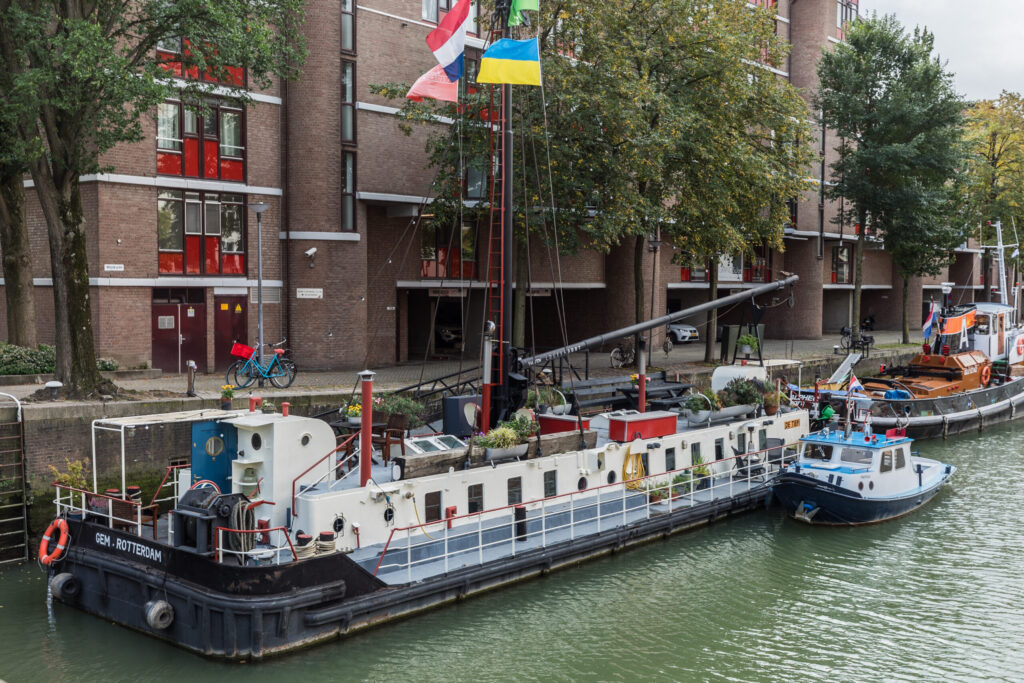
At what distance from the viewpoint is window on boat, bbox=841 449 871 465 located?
23969 mm

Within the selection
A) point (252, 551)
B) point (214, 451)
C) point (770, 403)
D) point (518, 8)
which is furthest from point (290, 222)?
point (252, 551)

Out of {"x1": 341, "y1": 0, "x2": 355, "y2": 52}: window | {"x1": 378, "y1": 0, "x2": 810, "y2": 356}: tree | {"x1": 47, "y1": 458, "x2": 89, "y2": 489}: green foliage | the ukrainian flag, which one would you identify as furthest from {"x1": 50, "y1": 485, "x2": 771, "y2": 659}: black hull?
{"x1": 341, "y1": 0, "x2": 355, "y2": 52}: window

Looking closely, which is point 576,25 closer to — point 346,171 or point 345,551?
point 346,171

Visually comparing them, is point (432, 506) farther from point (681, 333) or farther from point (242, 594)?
point (681, 333)

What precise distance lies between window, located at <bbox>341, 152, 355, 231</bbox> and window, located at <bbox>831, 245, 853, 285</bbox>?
125 ft

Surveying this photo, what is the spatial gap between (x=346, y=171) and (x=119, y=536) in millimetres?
20917

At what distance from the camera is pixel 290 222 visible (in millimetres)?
34438

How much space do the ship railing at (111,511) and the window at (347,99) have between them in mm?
19685

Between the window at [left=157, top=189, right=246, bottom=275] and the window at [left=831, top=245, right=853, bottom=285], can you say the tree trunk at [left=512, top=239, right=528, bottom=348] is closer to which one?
the window at [left=157, top=189, right=246, bottom=275]

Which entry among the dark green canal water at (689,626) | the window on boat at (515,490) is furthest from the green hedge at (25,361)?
the window on boat at (515,490)

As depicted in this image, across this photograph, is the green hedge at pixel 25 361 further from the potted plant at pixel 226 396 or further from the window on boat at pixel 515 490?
the window on boat at pixel 515 490

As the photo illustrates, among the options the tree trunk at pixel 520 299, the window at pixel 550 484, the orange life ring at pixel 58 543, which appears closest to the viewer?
the orange life ring at pixel 58 543

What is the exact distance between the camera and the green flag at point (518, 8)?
20422mm

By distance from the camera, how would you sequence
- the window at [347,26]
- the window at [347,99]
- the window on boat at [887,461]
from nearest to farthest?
the window on boat at [887,461]
the window at [347,26]
the window at [347,99]
